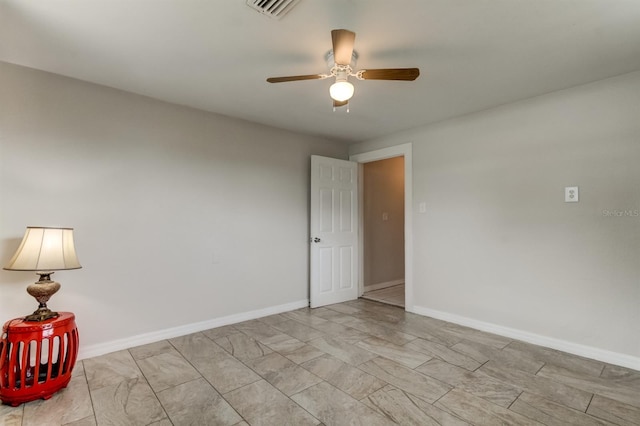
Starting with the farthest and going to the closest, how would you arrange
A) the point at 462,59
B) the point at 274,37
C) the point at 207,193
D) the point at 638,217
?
the point at 207,193, the point at 638,217, the point at 462,59, the point at 274,37

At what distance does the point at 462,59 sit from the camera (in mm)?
2301

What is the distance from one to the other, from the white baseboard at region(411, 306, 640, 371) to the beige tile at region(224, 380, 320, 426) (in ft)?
7.51

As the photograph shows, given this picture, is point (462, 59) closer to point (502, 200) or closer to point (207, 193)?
point (502, 200)

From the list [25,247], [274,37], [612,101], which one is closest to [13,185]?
[25,247]

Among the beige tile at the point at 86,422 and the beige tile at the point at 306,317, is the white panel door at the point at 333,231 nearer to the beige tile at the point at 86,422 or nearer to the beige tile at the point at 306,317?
the beige tile at the point at 306,317

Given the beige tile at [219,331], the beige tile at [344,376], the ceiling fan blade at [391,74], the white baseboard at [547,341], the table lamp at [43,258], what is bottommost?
the beige tile at [344,376]

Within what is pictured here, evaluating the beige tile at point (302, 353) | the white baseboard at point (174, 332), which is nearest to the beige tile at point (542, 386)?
the beige tile at point (302, 353)

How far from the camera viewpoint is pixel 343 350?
2.78m

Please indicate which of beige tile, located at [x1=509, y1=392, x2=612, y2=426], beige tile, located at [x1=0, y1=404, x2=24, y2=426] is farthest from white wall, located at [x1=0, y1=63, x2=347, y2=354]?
beige tile, located at [x1=509, y1=392, x2=612, y2=426]

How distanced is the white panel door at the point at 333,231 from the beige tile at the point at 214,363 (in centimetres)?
156

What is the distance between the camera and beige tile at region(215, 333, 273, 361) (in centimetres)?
270

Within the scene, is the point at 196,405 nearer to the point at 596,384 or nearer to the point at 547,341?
the point at 596,384

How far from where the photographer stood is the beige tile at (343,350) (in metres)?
2.60

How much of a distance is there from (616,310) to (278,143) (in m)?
3.73
